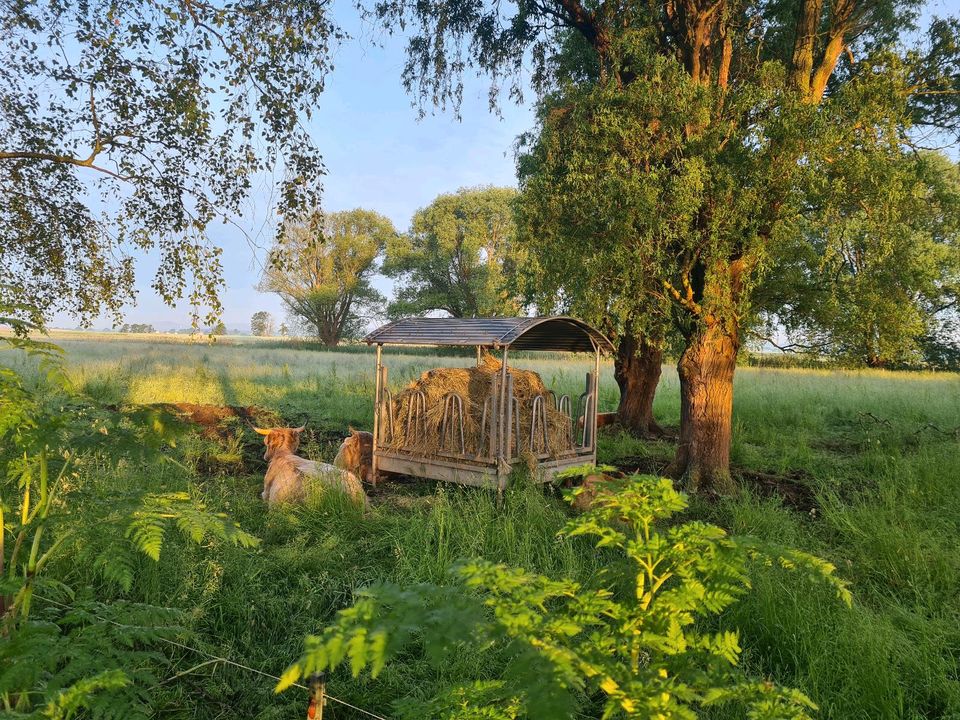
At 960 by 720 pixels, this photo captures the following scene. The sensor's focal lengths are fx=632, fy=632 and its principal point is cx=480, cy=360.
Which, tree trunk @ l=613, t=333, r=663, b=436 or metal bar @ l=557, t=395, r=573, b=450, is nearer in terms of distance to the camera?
metal bar @ l=557, t=395, r=573, b=450

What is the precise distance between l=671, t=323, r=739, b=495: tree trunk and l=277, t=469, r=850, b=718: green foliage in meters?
7.59

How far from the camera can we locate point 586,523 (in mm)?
2338

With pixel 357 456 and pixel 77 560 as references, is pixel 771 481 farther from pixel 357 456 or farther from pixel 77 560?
pixel 77 560

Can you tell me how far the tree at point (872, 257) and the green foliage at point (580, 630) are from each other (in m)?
7.31

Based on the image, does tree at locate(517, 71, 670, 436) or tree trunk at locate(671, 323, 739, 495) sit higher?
tree at locate(517, 71, 670, 436)

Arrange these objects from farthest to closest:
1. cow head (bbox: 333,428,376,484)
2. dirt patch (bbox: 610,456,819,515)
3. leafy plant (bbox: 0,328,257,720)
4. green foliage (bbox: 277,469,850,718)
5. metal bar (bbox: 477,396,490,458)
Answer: cow head (bbox: 333,428,376,484) < dirt patch (bbox: 610,456,819,515) < metal bar (bbox: 477,396,490,458) < leafy plant (bbox: 0,328,257,720) < green foliage (bbox: 277,469,850,718)

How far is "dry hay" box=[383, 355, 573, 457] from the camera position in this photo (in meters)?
8.84

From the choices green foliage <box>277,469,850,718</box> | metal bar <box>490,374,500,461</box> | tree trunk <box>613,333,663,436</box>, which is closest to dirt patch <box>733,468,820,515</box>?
metal bar <box>490,374,500,461</box>

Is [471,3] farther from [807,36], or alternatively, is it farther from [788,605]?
[788,605]

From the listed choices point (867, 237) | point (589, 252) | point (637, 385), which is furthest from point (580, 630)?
point (637, 385)

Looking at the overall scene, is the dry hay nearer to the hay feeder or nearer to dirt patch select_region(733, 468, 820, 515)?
the hay feeder

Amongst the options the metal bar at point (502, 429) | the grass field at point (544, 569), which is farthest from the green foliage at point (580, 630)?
the metal bar at point (502, 429)

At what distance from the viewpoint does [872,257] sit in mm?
9273

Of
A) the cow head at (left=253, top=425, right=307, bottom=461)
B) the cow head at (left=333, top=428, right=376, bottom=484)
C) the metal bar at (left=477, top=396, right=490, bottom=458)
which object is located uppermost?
the metal bar at (left=477, top=396, right=490, bottom=458)
